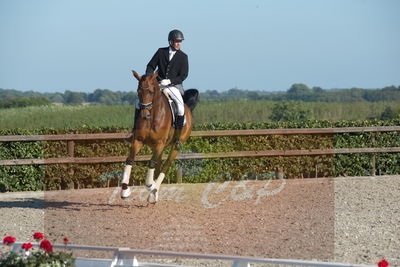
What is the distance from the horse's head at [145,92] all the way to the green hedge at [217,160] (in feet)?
14.3

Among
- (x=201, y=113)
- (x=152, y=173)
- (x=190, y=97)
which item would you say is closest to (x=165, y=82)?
(x=190, y=97)

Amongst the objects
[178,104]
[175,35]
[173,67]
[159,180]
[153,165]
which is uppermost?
[175,35]

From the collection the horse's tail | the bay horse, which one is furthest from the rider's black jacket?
the horse's tail

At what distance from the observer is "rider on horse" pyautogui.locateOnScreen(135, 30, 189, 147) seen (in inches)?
447

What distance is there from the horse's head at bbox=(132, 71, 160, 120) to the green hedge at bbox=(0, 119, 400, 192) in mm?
4374

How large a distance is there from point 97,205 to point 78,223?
1775mm

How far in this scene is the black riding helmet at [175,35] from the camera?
1130cm

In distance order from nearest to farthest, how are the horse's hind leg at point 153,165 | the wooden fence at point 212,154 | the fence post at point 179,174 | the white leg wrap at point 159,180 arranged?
the horse's hind leg at point 153,165
the white leg wrap at point 159,180
the wooden fence at point 212,154
the fence post at point 179,174

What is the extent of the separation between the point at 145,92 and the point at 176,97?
1.10 m

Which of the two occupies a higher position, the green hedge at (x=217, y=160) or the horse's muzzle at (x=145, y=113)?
the horse's muzzle at (x=145, y=113)

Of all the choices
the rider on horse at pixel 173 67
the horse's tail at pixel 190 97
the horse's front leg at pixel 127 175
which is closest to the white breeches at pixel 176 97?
the rider on horse at pixel 173 67

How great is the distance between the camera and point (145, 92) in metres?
10.5

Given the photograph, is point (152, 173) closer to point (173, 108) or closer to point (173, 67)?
point (173, 108)

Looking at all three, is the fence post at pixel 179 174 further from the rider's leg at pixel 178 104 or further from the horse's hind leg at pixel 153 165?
the horse's hind leg at pixel 153 165
